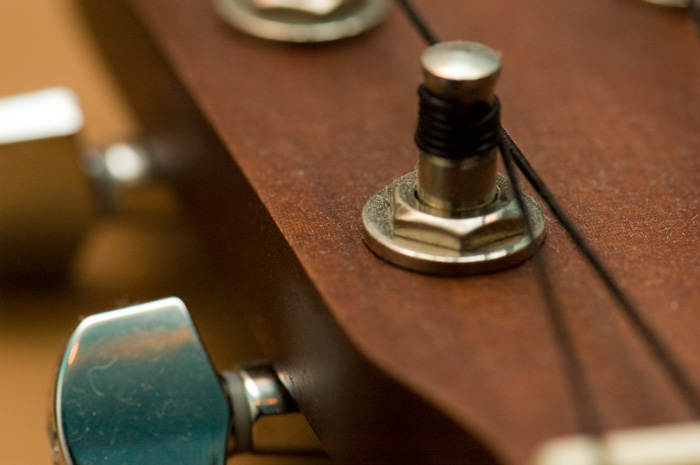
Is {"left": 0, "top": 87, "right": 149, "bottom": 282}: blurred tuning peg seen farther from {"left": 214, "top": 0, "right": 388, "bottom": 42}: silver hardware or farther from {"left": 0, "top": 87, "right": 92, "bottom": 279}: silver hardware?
{"left": 214, "top": 0, "right": 388, "bottom": 42}: silver hardware

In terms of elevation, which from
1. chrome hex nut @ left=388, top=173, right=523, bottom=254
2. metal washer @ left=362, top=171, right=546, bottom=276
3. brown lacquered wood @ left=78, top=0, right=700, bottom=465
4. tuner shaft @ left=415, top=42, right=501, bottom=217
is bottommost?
brown lacquered wood @ left=78, top=0, right=700, bottom=465

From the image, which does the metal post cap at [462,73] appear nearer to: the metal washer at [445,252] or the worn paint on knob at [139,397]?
the metal washer at [445,252]

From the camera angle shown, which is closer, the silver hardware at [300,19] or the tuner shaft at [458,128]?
the tuner shaft at [458,128]

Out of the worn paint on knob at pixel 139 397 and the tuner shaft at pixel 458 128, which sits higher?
the tuner shaft at pixel 458 128

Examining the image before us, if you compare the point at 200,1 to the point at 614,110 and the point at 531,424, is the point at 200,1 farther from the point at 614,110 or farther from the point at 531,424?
the point at 531,424

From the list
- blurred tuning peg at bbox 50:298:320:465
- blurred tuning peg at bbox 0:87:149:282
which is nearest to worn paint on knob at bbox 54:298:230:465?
blurred tuning peg at bbox 50:298:320:465

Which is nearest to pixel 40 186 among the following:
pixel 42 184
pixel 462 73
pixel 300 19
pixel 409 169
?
pixel 42 184

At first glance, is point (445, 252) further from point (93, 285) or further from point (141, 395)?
point (93, 285)

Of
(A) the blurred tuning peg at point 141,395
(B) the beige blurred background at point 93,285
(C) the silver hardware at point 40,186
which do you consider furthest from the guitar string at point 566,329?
(C) the silver hardware at point 40,186
